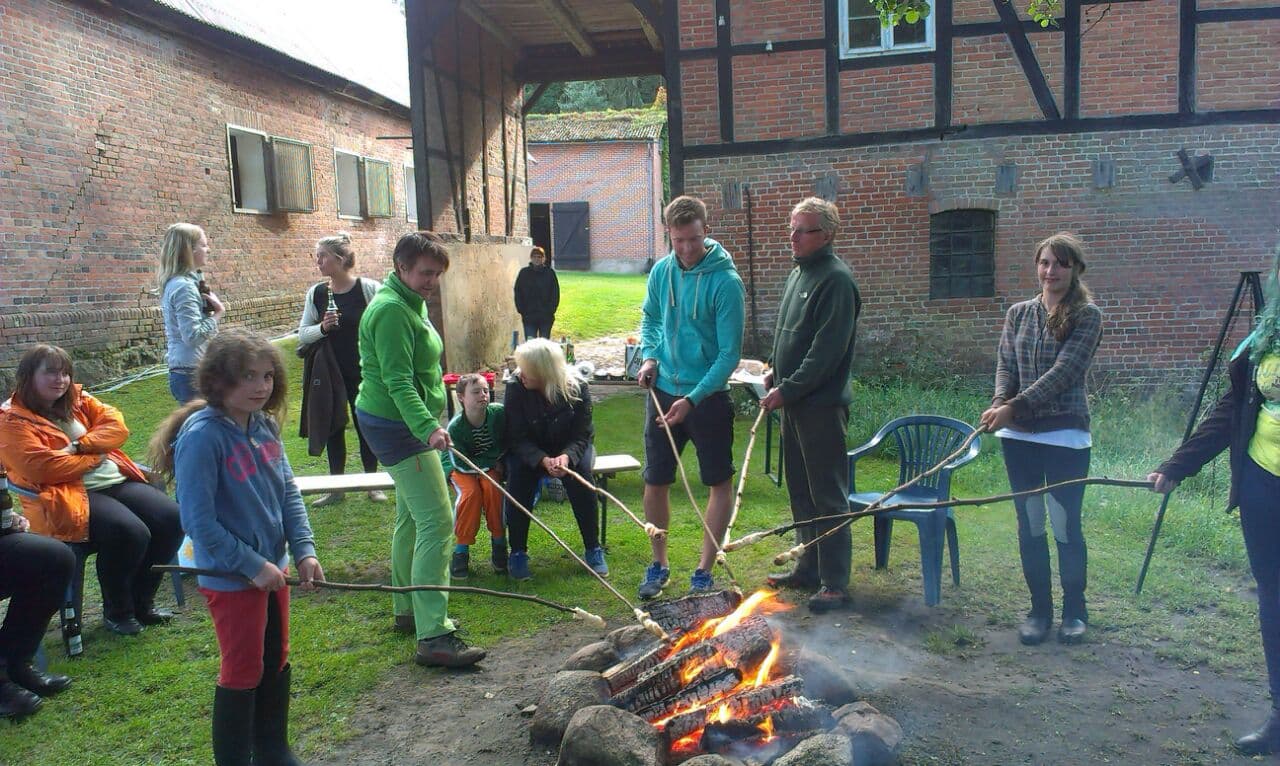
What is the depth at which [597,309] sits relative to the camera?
19.9 metres

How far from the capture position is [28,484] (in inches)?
173

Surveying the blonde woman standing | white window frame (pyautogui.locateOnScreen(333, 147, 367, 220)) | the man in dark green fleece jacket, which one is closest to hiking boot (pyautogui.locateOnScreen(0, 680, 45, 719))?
the blonde woman standing

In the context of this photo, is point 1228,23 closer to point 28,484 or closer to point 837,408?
point 837,408

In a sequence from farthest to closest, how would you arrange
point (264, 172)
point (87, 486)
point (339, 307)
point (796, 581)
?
1. point (264, 172)
2. point (339, 307)
3. point (796, 581)
4. point (87, 486)

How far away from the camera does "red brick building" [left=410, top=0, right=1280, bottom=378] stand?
1035 centimetres

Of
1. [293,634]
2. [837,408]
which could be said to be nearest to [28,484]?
[293,634]

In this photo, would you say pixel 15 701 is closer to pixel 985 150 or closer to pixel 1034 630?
pixel 1034 630

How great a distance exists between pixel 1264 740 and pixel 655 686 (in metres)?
2.31

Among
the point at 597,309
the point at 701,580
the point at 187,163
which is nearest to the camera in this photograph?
the point at 701,580

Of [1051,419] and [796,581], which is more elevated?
[1051,419]

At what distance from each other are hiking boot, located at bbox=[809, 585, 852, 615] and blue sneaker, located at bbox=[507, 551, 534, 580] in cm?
175

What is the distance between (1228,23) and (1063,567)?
912 centimetres

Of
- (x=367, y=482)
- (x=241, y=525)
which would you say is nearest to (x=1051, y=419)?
(x=241, y=525)

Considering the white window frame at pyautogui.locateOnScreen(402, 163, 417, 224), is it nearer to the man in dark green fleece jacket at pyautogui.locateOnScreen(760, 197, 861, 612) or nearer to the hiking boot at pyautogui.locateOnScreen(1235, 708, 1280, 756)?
the man in dark green fleece jacket at pyautogui.locateOnScreen(760, 197, 861, 612)
